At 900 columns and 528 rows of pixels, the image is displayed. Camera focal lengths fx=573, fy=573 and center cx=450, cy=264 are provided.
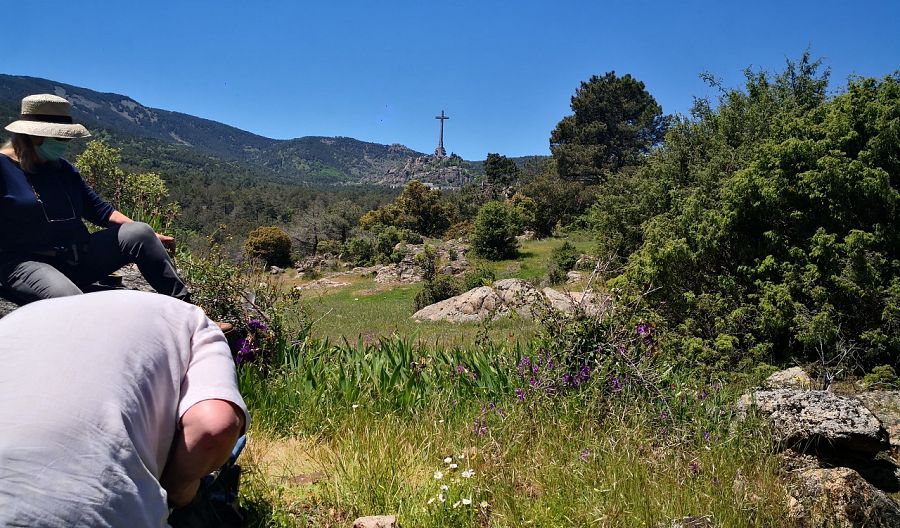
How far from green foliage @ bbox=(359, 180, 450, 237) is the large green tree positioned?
10287mm

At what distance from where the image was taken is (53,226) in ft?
9.62

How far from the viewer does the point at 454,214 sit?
150 feet

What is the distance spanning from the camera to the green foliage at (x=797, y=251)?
638 cm

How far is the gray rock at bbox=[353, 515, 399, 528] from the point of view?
6.91 feet

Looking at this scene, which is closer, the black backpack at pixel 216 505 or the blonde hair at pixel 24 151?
the black backpack at pixel 216 505

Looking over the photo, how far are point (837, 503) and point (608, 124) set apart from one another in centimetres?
4846

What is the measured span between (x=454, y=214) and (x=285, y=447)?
43082 millimetres

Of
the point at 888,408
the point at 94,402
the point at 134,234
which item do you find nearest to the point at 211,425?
the point at 94,402

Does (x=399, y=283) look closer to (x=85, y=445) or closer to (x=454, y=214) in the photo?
(x=454, y=214)

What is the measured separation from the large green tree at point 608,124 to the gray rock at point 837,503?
43027mm

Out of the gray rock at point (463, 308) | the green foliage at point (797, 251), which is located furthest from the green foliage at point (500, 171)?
the green foliage at point (797, 251)

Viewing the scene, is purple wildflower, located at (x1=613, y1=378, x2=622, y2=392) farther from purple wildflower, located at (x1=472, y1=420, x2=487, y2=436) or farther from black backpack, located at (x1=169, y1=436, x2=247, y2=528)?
black backpack, located at (x1=169, y1=436, x2=247, y2=528)

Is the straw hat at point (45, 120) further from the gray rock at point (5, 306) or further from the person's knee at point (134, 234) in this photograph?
the gray rock at point (5, 306)

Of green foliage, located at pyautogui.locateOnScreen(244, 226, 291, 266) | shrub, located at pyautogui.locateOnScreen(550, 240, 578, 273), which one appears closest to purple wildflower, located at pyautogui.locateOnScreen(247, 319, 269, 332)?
shrub, located at pyautogui.locateOnScreen(550, 240, 578, 273)
